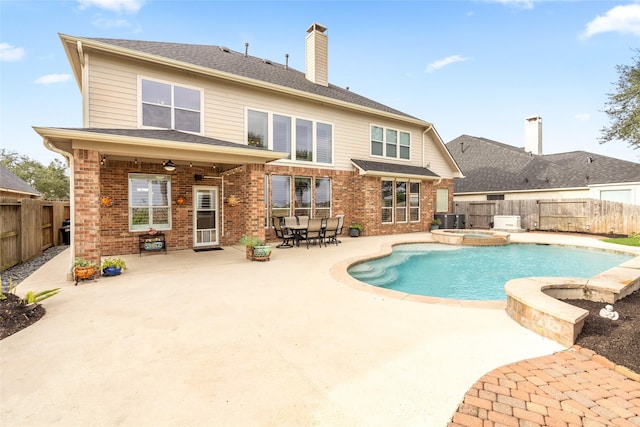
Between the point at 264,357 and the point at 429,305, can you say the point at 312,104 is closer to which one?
the point at 429,305

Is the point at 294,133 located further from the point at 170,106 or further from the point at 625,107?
the point at 625,107

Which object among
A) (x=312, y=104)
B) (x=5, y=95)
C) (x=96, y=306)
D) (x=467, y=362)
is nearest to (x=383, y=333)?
(x=467, y=362)

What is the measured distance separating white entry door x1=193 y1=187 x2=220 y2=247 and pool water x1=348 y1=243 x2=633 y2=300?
5612 millimetres

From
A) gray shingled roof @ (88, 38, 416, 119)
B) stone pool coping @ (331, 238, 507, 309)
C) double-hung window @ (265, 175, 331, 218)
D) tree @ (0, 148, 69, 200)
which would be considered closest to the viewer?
stone pool coping @ (331, 238, 507, 309)

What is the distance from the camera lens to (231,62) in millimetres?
11562

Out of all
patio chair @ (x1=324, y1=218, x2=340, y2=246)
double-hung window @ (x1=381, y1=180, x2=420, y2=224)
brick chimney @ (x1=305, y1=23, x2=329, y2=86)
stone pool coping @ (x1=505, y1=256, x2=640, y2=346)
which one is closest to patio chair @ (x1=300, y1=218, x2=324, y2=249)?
patio chair @ (x1=324, y1=218, x2=340, y2=246)

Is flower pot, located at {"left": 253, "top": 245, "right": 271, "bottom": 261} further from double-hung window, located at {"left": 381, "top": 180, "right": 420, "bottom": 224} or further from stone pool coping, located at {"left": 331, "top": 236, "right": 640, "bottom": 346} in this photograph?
double-hung window, located at {"left": 381, "top": 180, "right": 420, "bottom": 224}

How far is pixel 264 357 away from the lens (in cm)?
290

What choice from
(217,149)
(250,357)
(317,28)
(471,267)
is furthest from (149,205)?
(317,28)

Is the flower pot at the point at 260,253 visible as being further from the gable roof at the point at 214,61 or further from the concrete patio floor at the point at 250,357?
the gable roof at the point at 214,61

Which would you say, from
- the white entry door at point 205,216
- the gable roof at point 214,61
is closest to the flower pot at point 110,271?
the white entry door at point 205,216

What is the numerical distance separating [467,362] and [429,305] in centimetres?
170

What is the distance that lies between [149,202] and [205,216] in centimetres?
181

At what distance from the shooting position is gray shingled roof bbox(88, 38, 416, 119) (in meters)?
9.34
